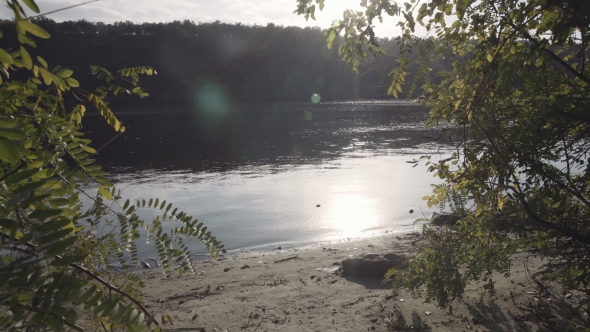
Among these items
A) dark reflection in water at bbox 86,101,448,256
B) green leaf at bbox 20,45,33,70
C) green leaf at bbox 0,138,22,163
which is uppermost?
green leaf at bbox 20,45,33,70

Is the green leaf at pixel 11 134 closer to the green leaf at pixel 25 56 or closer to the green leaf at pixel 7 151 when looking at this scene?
the green leaf at pixel 7 151

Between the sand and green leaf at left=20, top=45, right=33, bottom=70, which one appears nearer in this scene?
green leaf at left=20, top=45, right=33, bottom=70

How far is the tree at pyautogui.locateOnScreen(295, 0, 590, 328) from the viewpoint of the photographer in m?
3.10

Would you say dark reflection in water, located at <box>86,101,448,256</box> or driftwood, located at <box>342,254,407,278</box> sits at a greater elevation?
driftwood, located at <box>342,254,407,278</box>

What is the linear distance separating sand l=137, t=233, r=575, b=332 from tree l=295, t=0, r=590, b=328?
3.67 ft

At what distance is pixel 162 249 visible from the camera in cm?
241

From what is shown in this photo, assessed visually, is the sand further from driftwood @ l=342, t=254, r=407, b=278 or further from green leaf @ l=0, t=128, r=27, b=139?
green leaf @ l=0, t=128, r=27, b=139

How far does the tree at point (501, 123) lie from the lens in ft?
10.2

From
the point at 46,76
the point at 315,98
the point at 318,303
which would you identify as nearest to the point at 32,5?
the point at 46,76

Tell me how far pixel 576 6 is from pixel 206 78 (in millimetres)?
87783

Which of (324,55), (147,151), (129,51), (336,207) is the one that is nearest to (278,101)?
(324,55)

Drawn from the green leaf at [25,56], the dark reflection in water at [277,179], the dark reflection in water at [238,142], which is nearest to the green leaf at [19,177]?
the green leaf at [25,56]

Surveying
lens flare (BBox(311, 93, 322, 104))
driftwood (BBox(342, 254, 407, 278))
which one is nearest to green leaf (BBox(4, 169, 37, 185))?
driftwood (BBox(342, 254, 407, 278))

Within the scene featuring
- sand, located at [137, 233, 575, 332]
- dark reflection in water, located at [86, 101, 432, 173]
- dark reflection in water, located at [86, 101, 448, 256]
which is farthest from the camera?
dark reflection in water, located at [86, 101, 432, 173]
